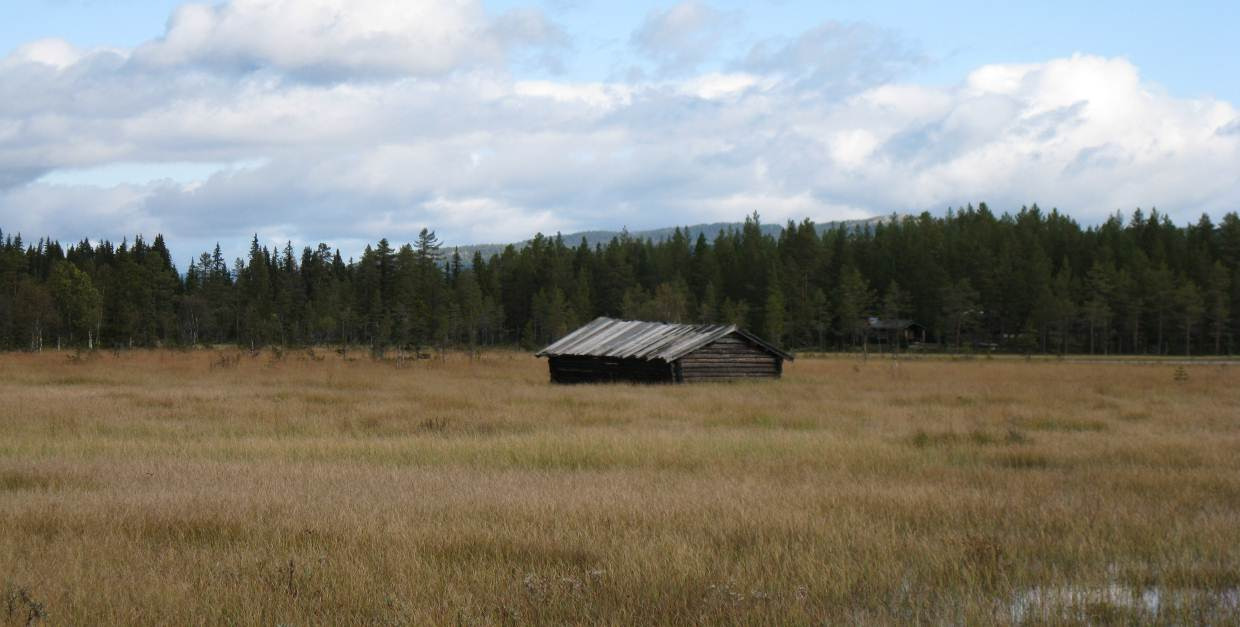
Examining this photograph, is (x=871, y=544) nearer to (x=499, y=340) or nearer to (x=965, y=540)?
(x=965, y=540)

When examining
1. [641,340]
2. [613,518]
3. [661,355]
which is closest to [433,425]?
[613,518]

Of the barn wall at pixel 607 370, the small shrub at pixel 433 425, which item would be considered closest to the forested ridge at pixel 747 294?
the barn wall at pixel 607 370

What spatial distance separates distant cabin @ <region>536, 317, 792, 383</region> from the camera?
122 ft

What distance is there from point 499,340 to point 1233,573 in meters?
118

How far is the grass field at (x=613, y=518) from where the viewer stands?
22.4ft

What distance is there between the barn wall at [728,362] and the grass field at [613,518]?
52.5ft

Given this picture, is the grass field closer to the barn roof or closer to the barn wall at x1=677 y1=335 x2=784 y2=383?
the barn roof

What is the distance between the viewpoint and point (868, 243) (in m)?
119

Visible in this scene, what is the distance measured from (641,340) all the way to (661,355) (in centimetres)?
328

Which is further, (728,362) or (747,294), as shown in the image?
(747,294)

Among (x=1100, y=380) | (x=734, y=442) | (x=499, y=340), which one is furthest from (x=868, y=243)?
(x=734, y=442)

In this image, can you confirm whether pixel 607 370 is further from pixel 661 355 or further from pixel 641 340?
pixel 661 355

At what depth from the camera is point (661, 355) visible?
36219 mm

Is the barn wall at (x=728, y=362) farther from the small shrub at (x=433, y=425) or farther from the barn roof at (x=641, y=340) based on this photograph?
the small shrub at (x=433, y=425)
